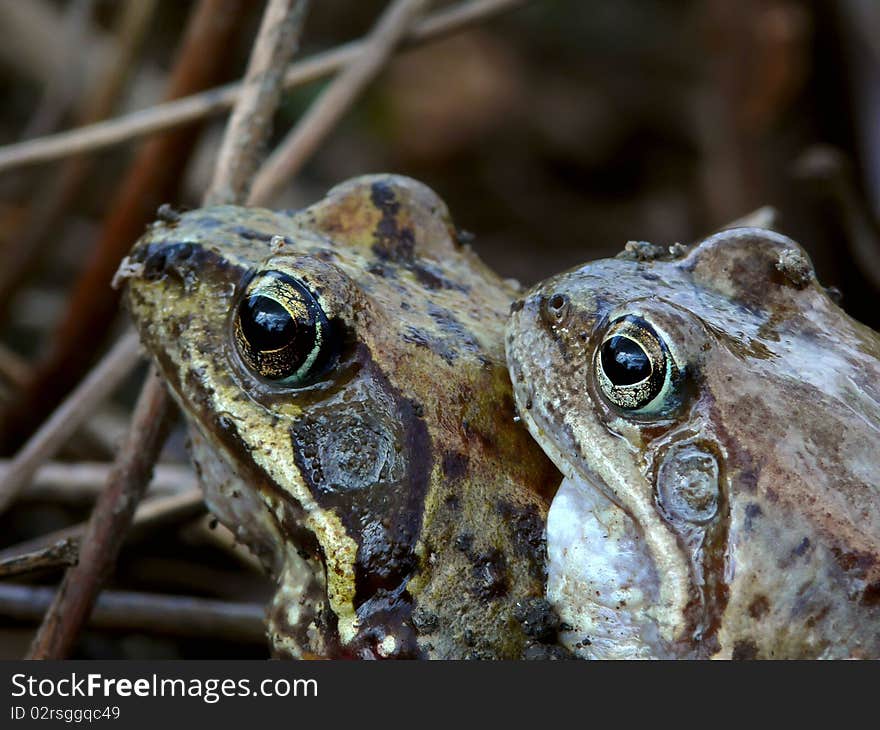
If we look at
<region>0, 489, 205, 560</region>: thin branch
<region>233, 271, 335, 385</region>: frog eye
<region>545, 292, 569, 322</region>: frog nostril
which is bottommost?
<region>545, 292, 569, 322</region>: frog nostril

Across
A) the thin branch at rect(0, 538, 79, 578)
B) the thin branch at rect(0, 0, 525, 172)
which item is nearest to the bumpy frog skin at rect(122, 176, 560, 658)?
the thin branch at rect(0, 538, 79, 578)

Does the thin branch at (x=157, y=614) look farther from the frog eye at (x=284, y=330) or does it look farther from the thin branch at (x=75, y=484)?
the frog eye at (x=284, y=330)

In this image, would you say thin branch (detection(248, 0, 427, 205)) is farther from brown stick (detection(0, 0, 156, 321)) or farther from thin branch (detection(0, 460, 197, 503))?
brown stick (detection(0, 0, 156, 321))

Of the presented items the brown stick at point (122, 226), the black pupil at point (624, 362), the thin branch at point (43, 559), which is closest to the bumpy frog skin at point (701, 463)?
the black pupil at point (624, 362)

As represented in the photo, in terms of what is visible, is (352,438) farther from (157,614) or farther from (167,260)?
(157,614)

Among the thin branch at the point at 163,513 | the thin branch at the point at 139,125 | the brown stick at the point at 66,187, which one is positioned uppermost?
the brown stick at the point at 66,187

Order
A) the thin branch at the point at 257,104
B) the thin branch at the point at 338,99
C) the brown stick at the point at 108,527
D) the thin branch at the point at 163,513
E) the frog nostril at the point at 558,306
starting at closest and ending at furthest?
the frog nostril at the point at 558,306 < the brown stick at the point at 108,527 < the thin branch at the point at 257,104 < the thin branch at the point at 163,513 < the thin branch at the point at 338,99
